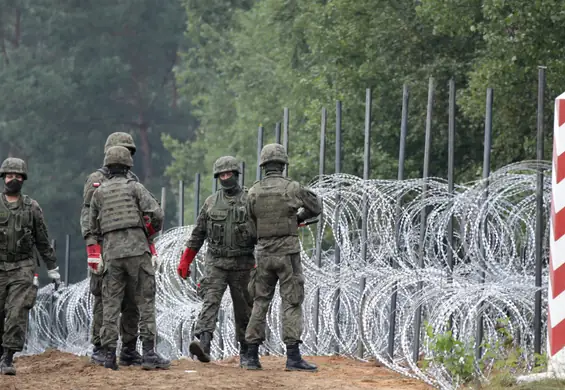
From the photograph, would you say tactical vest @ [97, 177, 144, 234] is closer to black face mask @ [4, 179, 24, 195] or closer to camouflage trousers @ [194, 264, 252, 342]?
black face mask @ [4, 179, 24, 195]

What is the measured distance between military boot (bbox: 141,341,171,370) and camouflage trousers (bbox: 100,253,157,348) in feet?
0.14

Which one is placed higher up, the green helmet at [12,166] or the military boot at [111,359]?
the green helmet at [12,166]

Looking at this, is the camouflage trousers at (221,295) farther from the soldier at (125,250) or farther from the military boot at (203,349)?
the soldier at (125,250)

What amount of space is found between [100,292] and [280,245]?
5.63 ft

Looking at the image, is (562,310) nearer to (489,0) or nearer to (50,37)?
(489,0)

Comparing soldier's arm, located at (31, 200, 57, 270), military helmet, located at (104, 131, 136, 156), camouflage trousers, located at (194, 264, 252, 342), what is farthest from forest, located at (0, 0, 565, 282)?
soldier's arm, located at (31, 200, 57, 270)

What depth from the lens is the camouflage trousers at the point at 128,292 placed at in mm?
13148

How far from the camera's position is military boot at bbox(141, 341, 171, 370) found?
13.2m

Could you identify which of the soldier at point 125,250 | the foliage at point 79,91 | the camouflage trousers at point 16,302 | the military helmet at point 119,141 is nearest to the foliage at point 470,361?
the soldier at point 125,250

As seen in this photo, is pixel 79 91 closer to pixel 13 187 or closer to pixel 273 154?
pixel 13 187

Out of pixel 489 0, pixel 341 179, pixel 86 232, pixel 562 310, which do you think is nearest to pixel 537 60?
pixel 489 0

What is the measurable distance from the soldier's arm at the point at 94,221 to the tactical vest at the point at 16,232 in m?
0.60

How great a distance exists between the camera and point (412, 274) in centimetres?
1377

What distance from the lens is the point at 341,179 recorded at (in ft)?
49.8
